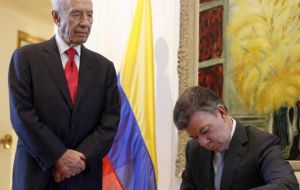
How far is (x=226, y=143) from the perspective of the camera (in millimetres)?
1897

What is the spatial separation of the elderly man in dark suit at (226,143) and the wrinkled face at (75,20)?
2.39 feet

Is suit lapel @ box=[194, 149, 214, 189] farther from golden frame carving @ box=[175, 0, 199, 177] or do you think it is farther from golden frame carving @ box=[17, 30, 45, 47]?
golden frame carving @ box=[17, 30, 45, 47]

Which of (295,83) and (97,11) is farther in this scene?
(97,11)

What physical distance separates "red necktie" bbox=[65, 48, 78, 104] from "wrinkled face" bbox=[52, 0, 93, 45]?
0.18 feet

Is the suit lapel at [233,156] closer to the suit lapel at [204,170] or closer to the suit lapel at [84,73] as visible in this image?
the suit lapel at [204,170]

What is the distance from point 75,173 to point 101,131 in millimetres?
241

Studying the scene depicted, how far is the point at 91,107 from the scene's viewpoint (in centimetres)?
223

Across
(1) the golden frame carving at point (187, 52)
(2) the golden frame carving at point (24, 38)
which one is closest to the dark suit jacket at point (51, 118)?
(1) the golden frame carving at point (187, 52)

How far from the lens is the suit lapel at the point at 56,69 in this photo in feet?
7.14

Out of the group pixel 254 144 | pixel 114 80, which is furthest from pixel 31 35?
pixel 254 144

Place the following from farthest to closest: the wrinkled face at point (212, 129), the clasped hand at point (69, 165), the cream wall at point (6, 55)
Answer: the cream wall at point (6, 55)
the clasped hand at point (69, 165)
the wrinkled face at point (212, 129)

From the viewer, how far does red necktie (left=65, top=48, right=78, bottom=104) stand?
224 centimetres

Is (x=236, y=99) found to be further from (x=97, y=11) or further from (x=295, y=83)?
(x=97, y=11)

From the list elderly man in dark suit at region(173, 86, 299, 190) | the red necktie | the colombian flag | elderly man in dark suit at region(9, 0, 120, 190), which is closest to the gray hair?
elderly man in dark suit at region(173, 86, 299, 190)
